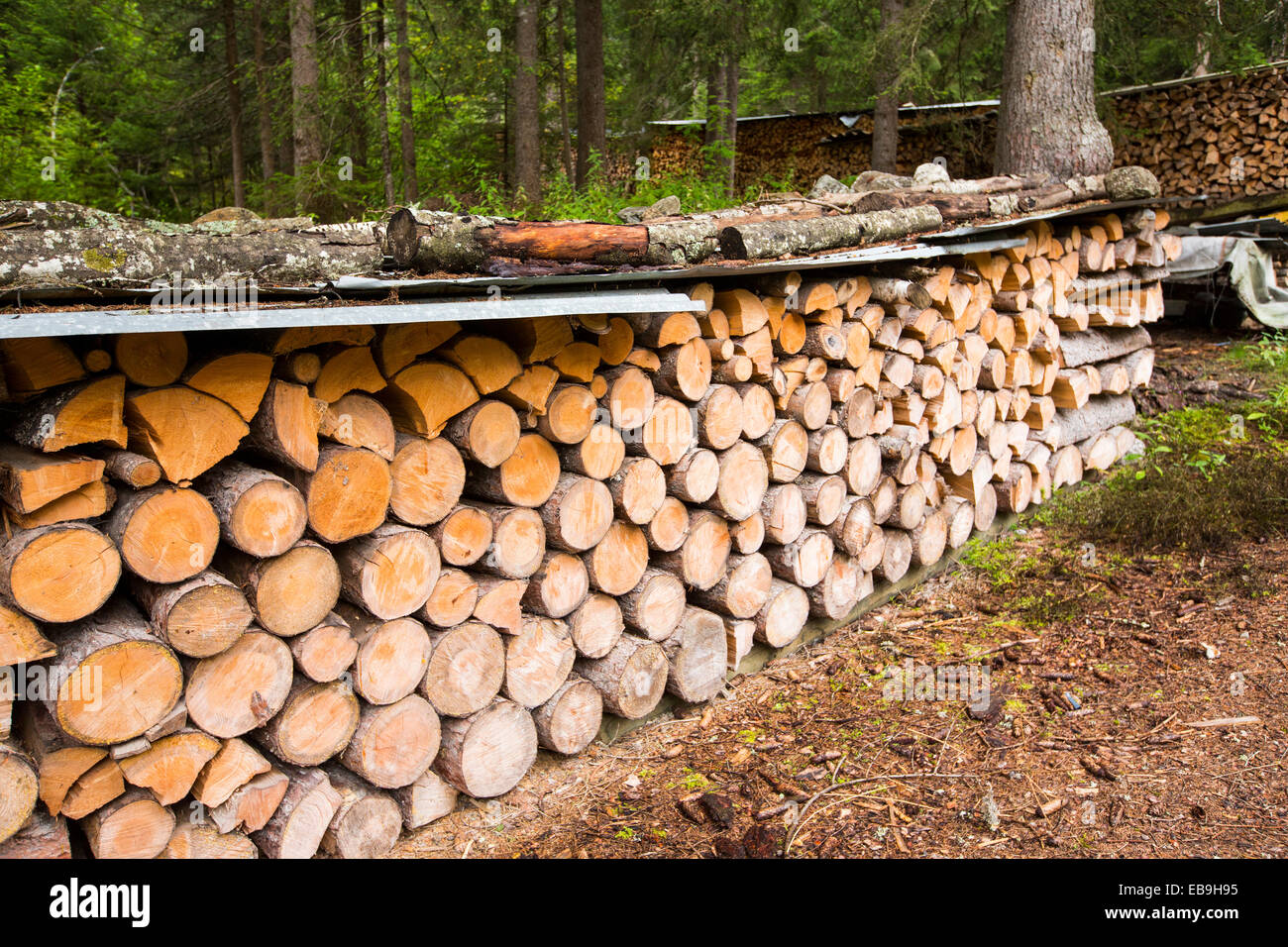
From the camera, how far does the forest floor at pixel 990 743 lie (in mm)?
3152

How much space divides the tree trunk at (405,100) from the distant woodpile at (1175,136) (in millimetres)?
4492

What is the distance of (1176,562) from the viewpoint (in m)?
5.23

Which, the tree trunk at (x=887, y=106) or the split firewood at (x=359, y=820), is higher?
the tree trunk at (x=887, y=106)

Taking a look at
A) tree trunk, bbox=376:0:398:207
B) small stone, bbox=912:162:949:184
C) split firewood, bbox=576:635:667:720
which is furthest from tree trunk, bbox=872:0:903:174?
split firewood, bbox=576:635:667:720

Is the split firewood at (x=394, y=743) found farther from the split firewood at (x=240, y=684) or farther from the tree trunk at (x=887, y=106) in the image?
the tree trunk at (x=887, y=106)

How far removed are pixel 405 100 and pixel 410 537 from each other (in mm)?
8887

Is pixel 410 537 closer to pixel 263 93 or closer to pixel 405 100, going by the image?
pixel 405 100

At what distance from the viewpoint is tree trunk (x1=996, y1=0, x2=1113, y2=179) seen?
23.4 feet

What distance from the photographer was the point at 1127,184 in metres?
6.47

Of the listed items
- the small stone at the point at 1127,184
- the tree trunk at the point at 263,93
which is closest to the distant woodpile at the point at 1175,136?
the small stone at the point at 1127,184

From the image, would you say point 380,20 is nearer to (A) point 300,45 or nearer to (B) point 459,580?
(A) point 300,45

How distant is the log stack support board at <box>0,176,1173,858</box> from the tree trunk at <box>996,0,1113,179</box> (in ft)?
9.81

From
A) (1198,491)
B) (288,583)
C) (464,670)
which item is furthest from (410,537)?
(1198,491)
